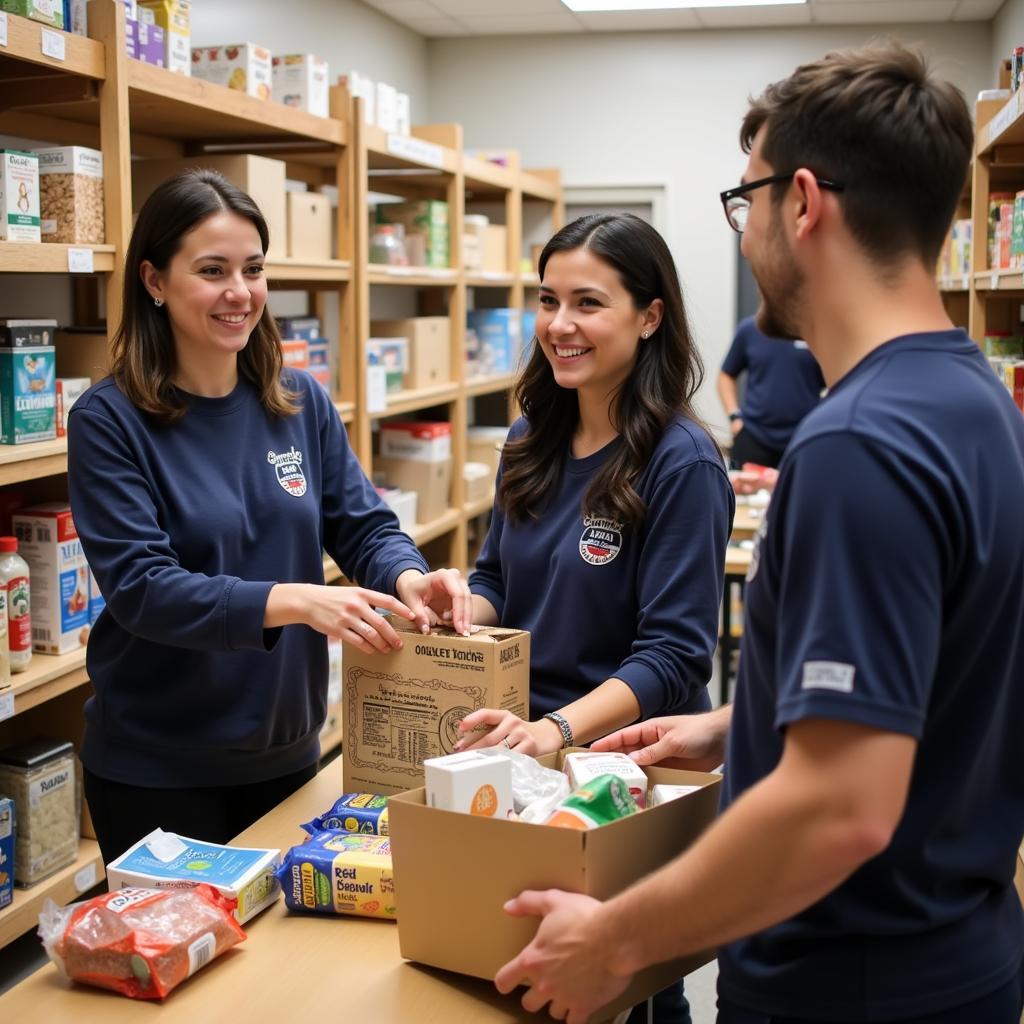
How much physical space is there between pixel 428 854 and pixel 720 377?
5.37m

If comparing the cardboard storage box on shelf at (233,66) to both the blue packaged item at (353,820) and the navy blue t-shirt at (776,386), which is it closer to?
the blue packaged item at (353,820)

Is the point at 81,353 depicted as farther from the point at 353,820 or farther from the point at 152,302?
the point at 353,820

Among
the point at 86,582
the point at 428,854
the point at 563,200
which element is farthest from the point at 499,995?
the point at 563,200

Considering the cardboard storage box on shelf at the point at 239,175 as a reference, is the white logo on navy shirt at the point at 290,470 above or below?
below

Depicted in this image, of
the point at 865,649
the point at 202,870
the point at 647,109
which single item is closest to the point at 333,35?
the point at 647,109

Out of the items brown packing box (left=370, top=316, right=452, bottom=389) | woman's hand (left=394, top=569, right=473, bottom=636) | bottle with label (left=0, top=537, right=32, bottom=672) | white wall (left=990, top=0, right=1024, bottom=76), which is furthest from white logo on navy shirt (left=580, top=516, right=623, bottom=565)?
white wall (left=990, top=0, right=1024, bottom=76)

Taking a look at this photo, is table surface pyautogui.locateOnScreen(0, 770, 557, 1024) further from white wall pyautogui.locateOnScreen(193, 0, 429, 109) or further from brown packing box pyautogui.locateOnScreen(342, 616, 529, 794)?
white wall pyautogui.locateOnScreen(193, 0, 429, 109)

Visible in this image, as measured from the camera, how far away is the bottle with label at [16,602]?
9.66 ft

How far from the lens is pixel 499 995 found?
136 cm

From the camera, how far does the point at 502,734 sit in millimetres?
1632

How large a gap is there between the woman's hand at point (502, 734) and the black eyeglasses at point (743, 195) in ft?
2.44

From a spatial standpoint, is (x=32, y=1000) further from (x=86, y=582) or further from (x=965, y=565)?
(x=86, y=582)

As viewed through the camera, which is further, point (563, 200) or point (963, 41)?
point (563, 200)

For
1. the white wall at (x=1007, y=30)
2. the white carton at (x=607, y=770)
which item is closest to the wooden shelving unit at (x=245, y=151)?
the white carton at (x=607, y=770)
